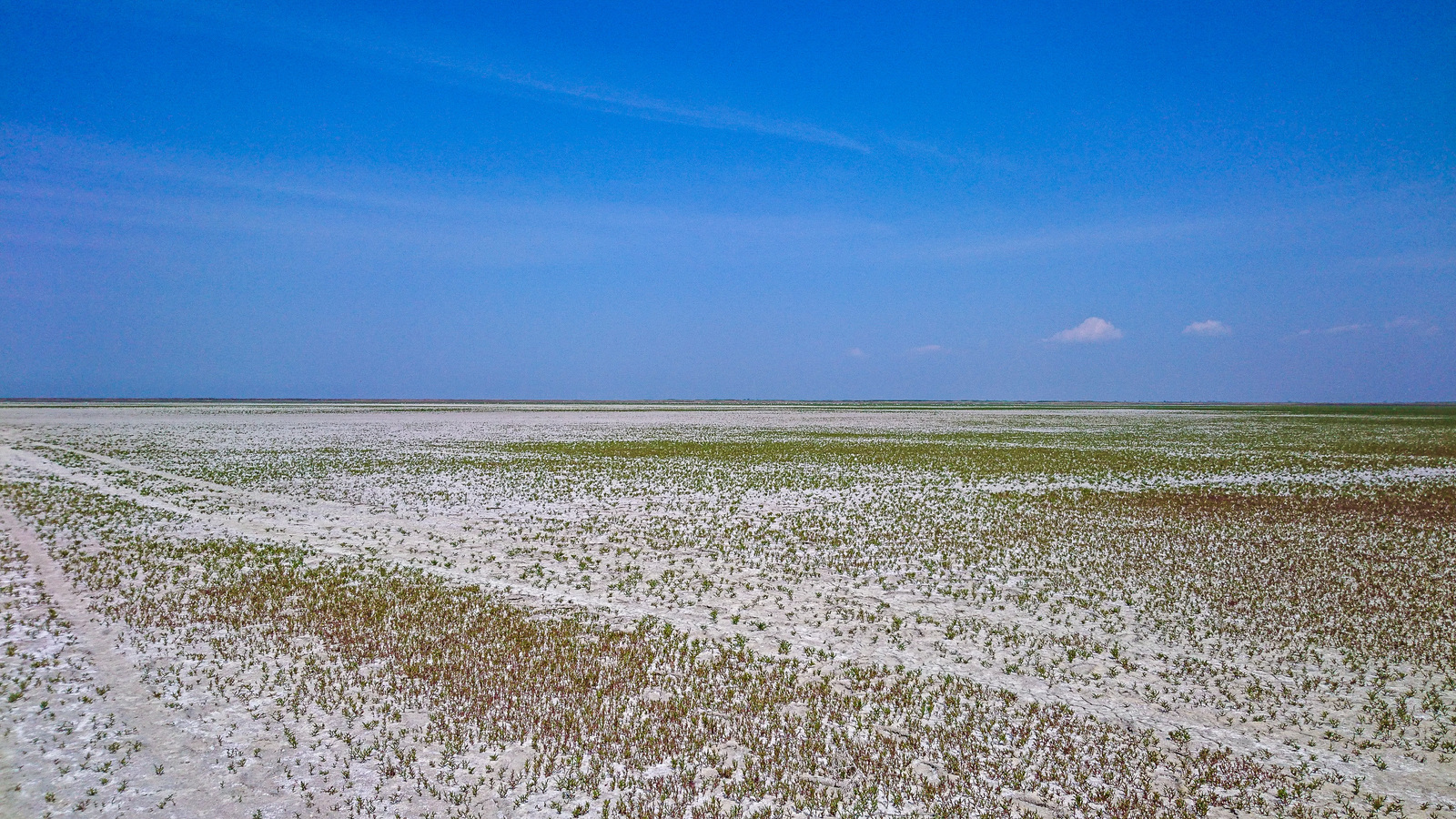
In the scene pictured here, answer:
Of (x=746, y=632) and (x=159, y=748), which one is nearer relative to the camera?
(x=159, y=748)

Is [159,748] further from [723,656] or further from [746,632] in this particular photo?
[746,632]

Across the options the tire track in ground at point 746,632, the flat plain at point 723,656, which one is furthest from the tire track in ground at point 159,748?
the tire track in ground at point 746,632

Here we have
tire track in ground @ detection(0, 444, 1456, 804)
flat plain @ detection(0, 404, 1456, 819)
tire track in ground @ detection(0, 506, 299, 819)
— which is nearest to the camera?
tire track in ground @ detection(0, 506, 299, 819)

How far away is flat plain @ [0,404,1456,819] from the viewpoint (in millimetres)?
7883

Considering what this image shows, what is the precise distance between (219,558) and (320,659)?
8.97 metres

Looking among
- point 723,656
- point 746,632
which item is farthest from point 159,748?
point 746,632

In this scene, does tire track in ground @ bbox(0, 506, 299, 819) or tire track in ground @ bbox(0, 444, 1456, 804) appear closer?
tire track in ground @ bbox(0, 506, 299, 819)

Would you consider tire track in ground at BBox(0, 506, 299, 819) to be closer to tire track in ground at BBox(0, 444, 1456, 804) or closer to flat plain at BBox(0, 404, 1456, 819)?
flat plain at BBox(0, 404, 1456, 819)

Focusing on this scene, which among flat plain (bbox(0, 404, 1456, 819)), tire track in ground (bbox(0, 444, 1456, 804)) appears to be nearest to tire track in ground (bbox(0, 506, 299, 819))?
flat plain (bbox(0, 404, 1456, 819))

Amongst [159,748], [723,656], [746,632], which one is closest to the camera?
[159,748]

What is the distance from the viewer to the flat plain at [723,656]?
788 cm

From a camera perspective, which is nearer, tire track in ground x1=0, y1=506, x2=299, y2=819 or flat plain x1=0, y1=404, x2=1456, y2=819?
tire track in ground x1=0, y1=506, x2=299, y2=819

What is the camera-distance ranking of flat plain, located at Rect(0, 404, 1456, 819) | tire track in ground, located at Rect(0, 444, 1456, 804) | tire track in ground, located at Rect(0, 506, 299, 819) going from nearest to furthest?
tire track in ground, located at Rect(0, 506, 299, 819)
flat plain, located at Rect(0, 404, 1456, 819)
tire track in ground, located at Rect(0, 444, 1456, 804)

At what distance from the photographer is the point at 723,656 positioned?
11.7 meters
